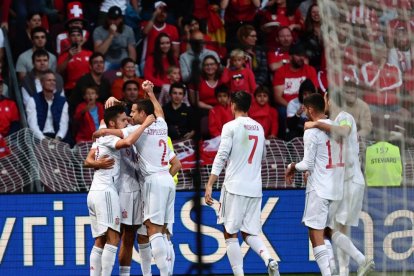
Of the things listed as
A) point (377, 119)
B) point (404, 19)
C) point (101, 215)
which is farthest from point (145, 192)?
point (404, 19)

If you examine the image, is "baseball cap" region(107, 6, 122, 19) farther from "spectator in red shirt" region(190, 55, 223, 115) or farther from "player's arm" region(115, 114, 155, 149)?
"player's arm" region(115, 114, 155, 149)

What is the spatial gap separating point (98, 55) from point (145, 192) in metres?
4.47

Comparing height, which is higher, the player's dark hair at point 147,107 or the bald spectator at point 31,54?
the bald spectator at point 31,54

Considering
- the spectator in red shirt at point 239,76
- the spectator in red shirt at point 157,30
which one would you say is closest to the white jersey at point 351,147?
the spectator in red shirt at point 239,76

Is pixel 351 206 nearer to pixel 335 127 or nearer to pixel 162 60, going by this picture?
pixel 335 127

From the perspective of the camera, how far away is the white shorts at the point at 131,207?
39.7 ft

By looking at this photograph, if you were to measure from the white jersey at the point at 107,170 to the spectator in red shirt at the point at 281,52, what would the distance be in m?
5.19

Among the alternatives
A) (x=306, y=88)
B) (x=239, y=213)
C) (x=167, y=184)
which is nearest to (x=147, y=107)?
(x=167, y=184)

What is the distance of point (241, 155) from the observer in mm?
12398

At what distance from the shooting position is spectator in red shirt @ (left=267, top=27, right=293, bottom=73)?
16719 mm

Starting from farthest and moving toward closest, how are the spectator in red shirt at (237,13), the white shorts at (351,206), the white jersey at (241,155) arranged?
the spectator in red shirt at (237,13) → the white jersey at (241,155) → the white shorts at (351,206)

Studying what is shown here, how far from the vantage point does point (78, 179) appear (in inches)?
551

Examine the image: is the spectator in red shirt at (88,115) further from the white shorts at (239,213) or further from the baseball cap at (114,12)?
the white shorts at (239,213)

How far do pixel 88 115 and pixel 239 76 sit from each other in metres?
2.19
